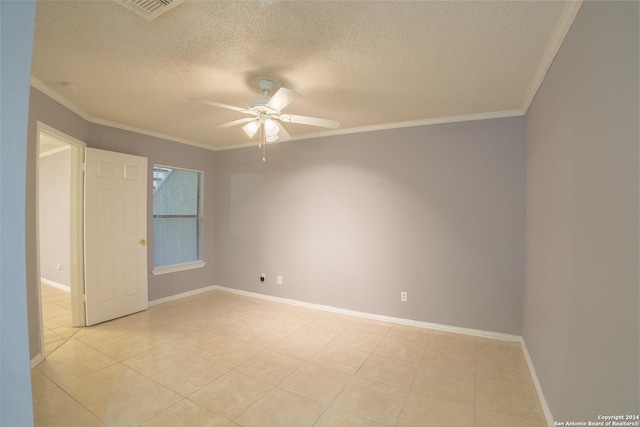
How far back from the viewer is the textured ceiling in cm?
160

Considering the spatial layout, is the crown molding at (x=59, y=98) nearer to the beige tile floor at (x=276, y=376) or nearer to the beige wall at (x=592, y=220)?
the beige tile floor at (x=276, y=376)

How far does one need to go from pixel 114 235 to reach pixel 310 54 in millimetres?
3281

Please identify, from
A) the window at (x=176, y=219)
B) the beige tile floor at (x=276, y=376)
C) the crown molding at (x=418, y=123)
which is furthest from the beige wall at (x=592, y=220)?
the window at (x=176, y=219)

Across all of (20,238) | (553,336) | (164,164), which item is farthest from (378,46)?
(164,164)

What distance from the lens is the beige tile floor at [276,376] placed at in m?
1.92

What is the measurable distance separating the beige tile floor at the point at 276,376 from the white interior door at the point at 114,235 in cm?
29

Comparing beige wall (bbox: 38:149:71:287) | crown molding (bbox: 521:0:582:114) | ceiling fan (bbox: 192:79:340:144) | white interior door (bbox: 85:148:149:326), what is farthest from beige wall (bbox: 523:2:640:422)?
beige wall (bbox: 38:149:71:287)

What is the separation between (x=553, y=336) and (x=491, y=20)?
1.99 m

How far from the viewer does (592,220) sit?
4.31ft

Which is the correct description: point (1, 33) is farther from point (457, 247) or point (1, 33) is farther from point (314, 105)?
point (457, 247)

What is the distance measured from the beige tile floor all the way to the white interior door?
11.3 inches

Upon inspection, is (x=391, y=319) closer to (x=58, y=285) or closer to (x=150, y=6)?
(x=150, y=6)

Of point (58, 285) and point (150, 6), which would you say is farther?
point (58, 285)

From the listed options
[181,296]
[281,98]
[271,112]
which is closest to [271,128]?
[271,112]
